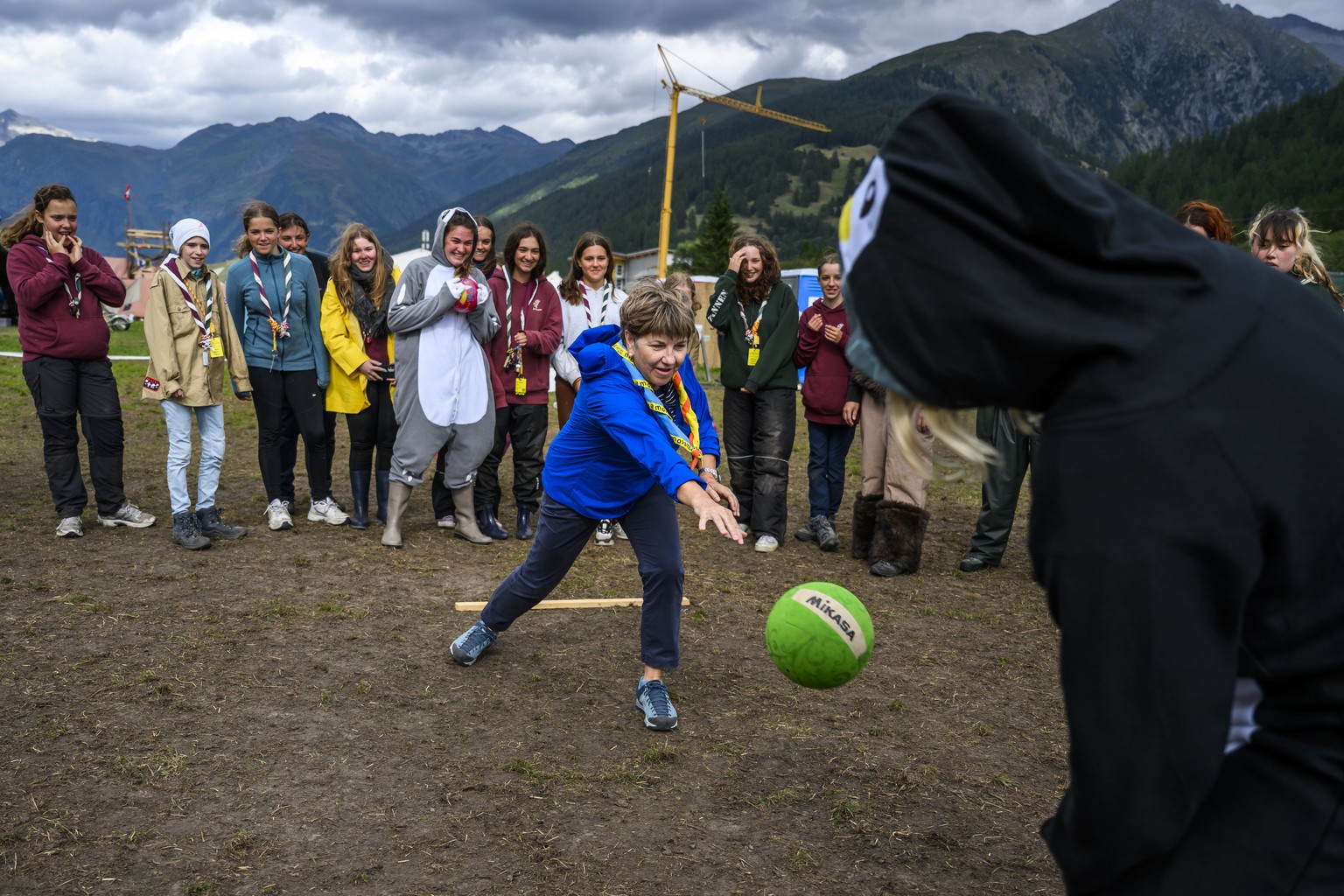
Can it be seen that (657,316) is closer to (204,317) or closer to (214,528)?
(204,317)

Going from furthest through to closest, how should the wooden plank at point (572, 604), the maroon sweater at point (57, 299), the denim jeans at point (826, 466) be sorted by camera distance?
the denim jeans at point (826, 466)
the maroon sweater at point (57, 299)
the wooden plank at point (572, 604)

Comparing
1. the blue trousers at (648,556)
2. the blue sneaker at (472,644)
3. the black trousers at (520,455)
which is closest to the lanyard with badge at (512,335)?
the black trousers at (520,455)

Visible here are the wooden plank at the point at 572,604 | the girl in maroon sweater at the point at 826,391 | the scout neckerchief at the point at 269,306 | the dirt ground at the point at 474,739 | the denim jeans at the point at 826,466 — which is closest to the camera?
the dirt ground at the point at 474,739

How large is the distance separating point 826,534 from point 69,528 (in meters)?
6.11

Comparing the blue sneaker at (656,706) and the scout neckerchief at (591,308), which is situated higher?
the scout neckerchief at (591,308)

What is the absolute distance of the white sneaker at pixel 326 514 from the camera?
28.4ft

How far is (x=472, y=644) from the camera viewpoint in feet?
18.4

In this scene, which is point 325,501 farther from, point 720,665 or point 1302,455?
point 1302,455

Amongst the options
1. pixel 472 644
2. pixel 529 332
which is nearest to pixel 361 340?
pixel 529 332

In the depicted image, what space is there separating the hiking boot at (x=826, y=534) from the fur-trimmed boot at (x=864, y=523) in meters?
0.26

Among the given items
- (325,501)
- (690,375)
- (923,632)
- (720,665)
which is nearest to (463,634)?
(720,665)

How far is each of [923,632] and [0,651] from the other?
214 inches

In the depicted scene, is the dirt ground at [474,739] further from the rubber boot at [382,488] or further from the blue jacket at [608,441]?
the blue jacket at [608,441]

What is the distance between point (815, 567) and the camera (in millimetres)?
8023
